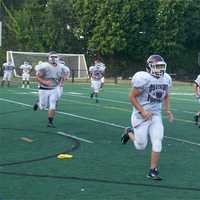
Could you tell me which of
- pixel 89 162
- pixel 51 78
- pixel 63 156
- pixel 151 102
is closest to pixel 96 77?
pixel 51 78

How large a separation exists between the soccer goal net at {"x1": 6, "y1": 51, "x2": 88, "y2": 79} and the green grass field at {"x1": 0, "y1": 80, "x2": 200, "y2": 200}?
28.0 meters

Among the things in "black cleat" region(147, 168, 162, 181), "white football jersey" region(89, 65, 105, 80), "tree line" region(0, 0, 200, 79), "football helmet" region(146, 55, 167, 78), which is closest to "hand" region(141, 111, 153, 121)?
"football helmet" region(146, 55, 167, 78)

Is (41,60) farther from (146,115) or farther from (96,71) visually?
(146,115)

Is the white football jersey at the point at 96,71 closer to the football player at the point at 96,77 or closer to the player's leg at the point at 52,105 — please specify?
the football player at the point at 96,77

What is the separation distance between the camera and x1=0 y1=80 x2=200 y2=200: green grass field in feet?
25.8

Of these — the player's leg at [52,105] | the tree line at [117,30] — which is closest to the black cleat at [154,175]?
the player's leg at [52,105]

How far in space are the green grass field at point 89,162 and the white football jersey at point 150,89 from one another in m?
1.03

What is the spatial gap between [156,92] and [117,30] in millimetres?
41241

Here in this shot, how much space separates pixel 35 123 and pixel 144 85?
7.18m

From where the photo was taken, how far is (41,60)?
151 feet

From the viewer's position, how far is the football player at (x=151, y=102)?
28.9 ft

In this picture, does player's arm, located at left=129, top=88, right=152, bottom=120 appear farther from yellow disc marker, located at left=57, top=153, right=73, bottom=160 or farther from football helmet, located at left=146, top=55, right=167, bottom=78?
yellow disc marker, located at left=57, top=153, right=73, bottom=160

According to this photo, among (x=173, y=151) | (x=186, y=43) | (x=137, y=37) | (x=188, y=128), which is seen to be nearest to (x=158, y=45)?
(x=137, y=37)

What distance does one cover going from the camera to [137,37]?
50.7 m
